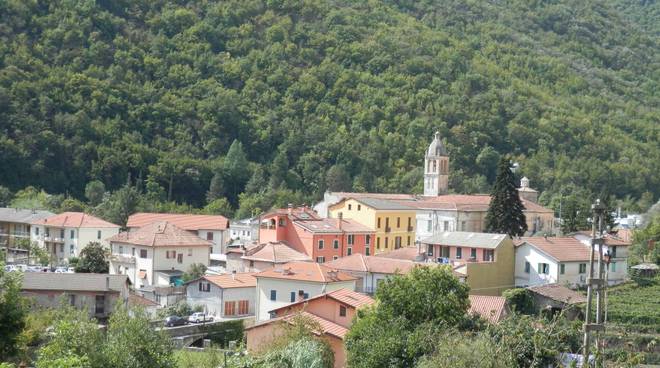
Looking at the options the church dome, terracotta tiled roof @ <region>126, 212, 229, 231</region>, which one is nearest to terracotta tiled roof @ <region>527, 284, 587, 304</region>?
terracotta tiled roof @ <region>126, 212, 229, 231</region>

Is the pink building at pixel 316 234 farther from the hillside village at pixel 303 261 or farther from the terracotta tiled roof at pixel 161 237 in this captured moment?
the terracotta tiled roof at pixel 161 237

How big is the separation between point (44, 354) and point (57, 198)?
60.3 m

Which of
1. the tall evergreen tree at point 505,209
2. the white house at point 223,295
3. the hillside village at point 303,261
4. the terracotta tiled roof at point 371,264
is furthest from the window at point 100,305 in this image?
the tall evergreen tree at point 505,209

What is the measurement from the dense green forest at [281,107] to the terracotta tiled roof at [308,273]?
4349 cm

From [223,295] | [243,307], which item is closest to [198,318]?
[223,295]

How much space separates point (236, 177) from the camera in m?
106

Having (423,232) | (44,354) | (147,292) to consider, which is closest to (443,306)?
(44,354)

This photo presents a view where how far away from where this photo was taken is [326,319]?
41.0 m

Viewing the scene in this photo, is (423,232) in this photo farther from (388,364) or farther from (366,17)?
(366,17)

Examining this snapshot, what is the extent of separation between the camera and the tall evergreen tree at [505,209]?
58.1 m

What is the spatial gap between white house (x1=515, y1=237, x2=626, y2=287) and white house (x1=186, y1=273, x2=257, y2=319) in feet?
43.1

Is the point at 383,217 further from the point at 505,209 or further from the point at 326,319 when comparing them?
the point at 326,319

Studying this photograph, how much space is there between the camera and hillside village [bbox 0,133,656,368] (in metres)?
43.8

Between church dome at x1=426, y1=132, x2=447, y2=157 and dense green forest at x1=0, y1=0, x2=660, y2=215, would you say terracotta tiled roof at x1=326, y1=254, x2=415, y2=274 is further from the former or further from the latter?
dense green forest at x1=0, y1=0, x2=660, y2=215
